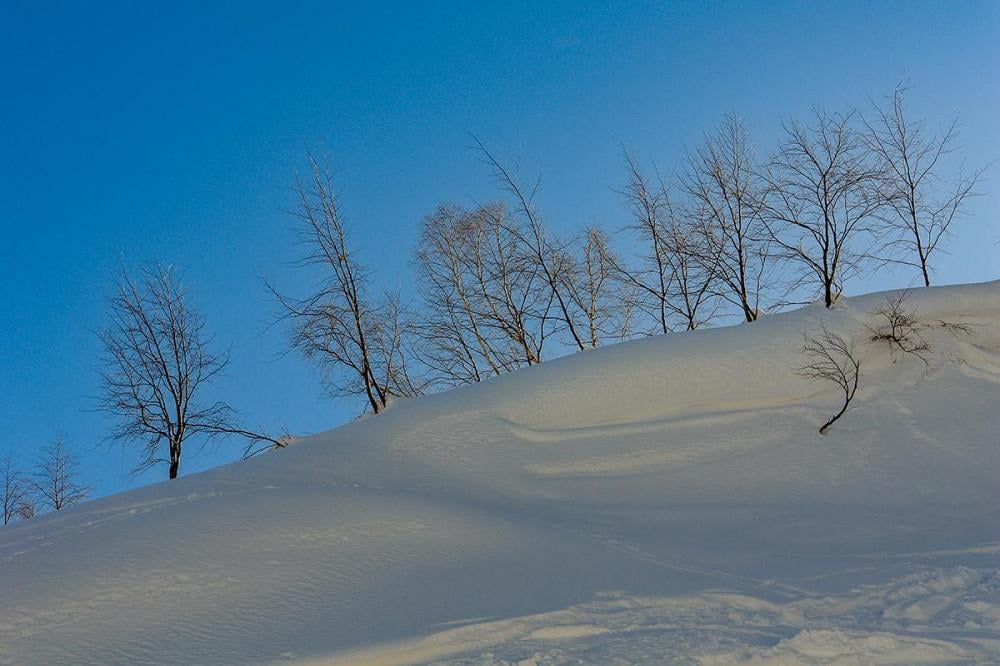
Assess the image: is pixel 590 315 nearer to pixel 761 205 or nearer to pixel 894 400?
pixel 761 205

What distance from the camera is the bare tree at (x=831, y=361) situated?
937cm

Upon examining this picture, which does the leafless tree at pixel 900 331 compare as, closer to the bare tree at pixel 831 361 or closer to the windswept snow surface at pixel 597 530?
the windswept snow surface at pixel 597 530

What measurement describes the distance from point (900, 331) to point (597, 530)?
5.65 metres

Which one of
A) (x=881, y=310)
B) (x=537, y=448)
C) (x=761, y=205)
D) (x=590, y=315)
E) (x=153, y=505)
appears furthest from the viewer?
(x=590, y=315)

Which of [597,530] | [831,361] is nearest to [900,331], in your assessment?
[831,361]

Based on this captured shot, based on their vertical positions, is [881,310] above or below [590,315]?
below

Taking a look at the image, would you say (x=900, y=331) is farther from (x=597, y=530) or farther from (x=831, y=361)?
(x=597, y=530)

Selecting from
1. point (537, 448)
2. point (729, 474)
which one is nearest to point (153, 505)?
point (537, 448)

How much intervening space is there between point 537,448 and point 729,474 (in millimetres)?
1965

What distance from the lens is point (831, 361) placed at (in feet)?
31.1

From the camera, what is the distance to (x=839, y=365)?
31.8 feet

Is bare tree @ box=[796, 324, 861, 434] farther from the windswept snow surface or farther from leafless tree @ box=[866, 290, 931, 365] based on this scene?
leafless tree @ box=[866, 290, 931, 365]

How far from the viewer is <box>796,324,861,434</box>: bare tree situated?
369 inches

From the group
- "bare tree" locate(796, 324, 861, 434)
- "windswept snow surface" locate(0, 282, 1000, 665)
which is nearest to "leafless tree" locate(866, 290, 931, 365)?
"windswept snow surface" locate(0, 282, 1000, 665)
